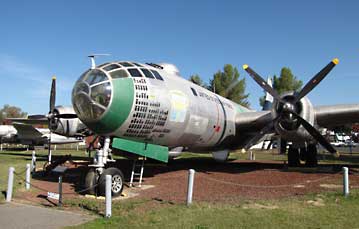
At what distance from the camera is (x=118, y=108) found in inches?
383

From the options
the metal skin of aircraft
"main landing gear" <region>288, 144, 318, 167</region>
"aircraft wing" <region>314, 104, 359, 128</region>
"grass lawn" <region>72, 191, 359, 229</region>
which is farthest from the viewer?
"main landing gear" <region>288, 144, 318, 167</region>

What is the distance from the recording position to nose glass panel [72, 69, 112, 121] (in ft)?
31.3

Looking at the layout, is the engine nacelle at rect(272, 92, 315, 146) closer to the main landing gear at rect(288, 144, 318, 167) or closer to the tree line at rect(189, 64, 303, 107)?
the main landing gear at rect(288, 144, 318, 167)

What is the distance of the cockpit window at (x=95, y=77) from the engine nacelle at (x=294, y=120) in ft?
25.3

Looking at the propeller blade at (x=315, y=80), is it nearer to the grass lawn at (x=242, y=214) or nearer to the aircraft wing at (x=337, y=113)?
the aircraft wing at (x=337, y=113)

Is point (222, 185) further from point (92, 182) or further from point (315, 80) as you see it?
point (315, 80)

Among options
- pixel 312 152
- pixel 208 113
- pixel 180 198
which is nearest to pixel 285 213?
pixel 180 198

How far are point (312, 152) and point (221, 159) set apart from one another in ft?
17.5

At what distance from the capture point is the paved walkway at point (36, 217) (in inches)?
268

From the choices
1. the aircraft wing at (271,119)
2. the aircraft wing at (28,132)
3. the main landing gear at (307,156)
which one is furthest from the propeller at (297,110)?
the aircraft wing at (28,132)

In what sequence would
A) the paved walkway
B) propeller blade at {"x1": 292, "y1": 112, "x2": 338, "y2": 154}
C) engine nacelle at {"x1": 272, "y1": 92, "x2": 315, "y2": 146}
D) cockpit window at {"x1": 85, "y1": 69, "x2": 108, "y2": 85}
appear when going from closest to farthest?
the paved walkway
cockpit window at {"x1": 85, "y1": 69, "x2": 108, "y2": 85}
propeller blade at {"x1": 292, "y1": 112, "x2": 338, "y2": 154}
engine nacelle at {"x1": 272, "y1": 92, "x2": 315, "y2": 146}

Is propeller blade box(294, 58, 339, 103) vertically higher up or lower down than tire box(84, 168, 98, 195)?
higher up

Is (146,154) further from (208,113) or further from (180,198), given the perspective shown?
(208,113)

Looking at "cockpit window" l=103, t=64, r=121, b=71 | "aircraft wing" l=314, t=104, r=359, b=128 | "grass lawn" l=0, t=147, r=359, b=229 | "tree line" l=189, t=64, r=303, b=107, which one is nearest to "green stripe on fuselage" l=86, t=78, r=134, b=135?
"cockpit window" l=103, t=64, r=121, b=71
